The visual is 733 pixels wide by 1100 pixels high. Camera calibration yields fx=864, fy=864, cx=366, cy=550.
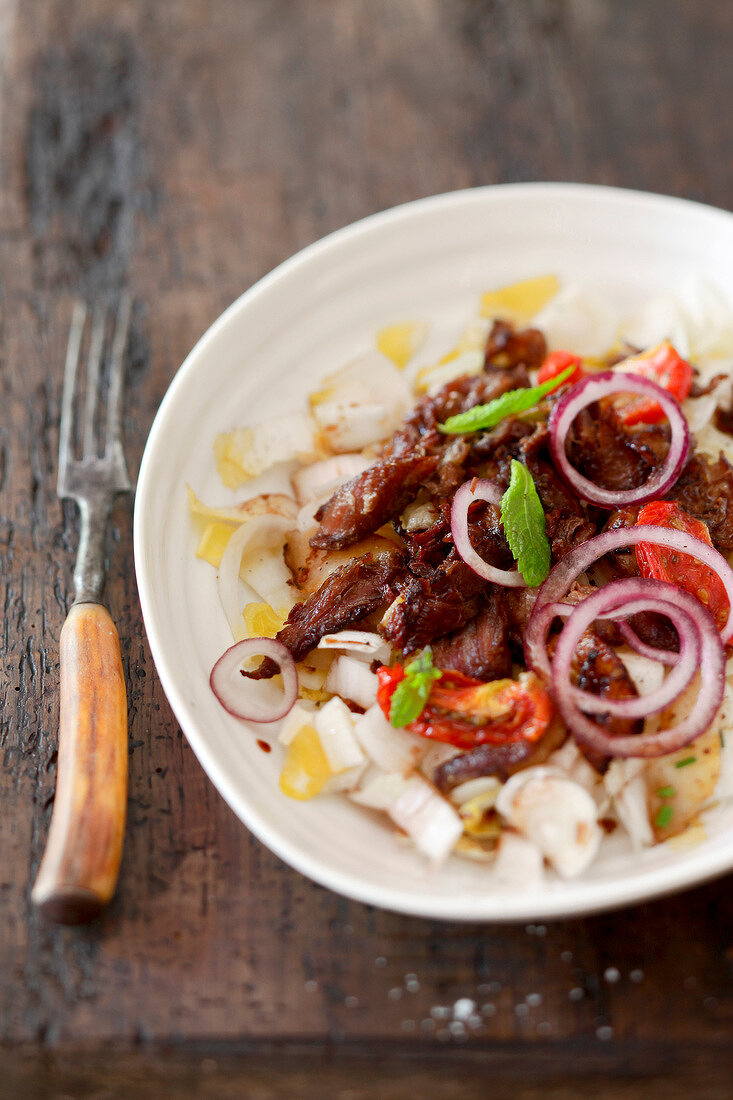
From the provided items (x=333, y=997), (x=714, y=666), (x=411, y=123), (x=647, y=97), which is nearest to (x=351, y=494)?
(x=714, y=666)

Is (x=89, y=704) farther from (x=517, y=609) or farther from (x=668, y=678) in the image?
(x=668, y=678)

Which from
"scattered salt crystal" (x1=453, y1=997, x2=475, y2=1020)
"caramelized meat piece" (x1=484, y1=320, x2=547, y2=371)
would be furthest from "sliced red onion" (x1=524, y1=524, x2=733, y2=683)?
"caramelized meat piece" (x1=484, y1=320, x2=547, y2=371)

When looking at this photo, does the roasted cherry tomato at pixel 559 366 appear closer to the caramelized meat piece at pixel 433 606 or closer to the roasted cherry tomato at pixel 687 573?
the roasted cherry tomato at pixel 687 573

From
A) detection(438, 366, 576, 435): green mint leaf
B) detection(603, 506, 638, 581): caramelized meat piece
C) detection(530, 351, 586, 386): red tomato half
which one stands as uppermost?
detection(530, 351, 586, 386): red tomato half

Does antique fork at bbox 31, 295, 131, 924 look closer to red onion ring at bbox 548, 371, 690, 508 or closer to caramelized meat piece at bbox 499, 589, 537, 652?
caramelized meat piece at bbox 499, 589, 537, 652

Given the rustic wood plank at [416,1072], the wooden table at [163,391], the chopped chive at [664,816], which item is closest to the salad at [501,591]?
the chopped chive at [664,816]

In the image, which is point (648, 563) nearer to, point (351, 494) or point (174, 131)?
point (351, 494)
